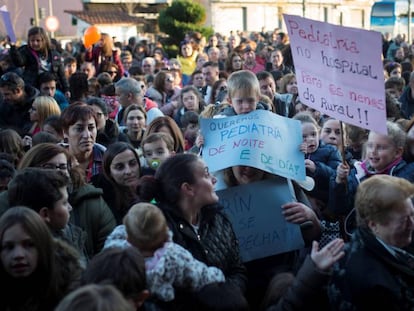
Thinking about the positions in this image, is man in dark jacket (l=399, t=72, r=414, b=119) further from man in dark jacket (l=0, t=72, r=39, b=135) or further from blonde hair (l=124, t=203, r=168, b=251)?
blonde hair (l=124, t=203, r=168, b=251)

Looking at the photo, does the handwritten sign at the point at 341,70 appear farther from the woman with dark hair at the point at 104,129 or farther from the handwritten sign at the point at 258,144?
the woman with dark hair at the point at 104,129

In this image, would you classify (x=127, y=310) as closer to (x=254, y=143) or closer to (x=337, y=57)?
(x=254, y=143)

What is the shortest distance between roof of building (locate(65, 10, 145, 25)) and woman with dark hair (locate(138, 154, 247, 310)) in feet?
138

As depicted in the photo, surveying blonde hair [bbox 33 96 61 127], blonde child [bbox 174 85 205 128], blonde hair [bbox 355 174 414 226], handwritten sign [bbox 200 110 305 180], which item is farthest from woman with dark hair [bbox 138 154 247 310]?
blonde child [bbox 174 85 205 128]

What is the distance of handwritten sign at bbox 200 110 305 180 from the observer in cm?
457

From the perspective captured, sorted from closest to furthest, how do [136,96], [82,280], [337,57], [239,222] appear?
[82,280] < [239,222] < [337,57] < [136,96]

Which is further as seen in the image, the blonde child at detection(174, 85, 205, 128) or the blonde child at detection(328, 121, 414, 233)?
the blonde child at detection(174, 85, 205, 128)

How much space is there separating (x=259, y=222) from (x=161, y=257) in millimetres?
1171

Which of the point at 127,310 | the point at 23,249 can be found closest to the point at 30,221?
the point at 23,249

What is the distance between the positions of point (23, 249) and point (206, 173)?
3.79 ft

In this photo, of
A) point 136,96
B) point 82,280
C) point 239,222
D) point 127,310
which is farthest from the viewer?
point 136,96

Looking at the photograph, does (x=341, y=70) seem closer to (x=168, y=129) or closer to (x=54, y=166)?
(x=54, y=166)

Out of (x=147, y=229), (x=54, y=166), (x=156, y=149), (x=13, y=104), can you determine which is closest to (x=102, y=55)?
(x=13, y=104)

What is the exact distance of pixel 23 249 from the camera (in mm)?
3307
